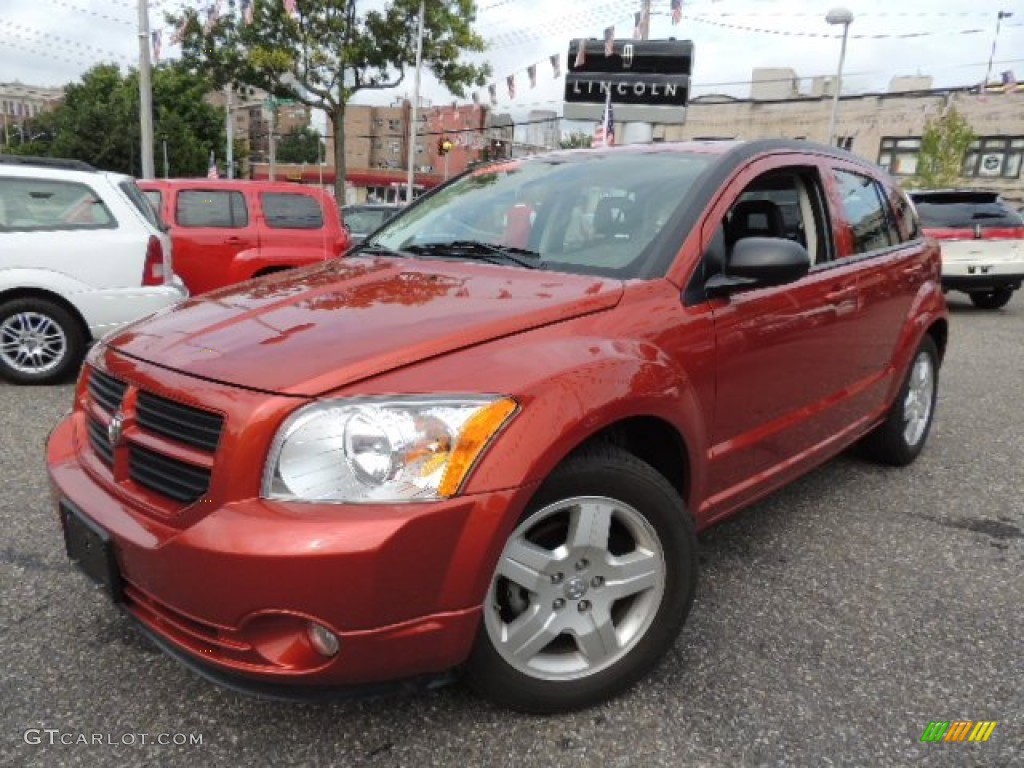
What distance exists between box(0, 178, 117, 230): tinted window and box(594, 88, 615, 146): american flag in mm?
10112

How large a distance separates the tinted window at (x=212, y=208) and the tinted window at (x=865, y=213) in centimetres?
646

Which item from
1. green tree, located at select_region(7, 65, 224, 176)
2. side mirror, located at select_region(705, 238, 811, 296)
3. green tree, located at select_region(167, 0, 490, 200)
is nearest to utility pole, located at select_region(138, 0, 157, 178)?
green tree, located at select_region(167, 0, 490, 200)

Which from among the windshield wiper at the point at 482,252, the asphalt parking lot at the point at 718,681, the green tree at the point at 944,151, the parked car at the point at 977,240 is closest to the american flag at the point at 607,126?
the parked car at the point at 977,240

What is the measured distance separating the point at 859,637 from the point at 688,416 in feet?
3.22

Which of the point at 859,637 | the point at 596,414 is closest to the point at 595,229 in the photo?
the point at 596,414

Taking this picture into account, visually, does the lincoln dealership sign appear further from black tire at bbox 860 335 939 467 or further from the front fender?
the front fender

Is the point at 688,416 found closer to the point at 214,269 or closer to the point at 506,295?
the point at 506,295

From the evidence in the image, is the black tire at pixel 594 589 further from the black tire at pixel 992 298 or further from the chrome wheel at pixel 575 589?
the black tire at pixel 992 298

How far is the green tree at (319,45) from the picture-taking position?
20.7m

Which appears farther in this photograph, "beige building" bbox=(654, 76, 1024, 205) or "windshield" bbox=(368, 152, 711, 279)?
"beige building" bbox=(654, 76, 1024, 205)

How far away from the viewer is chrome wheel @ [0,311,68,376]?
5.52 metres

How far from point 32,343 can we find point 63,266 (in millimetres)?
592

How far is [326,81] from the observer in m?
21.6

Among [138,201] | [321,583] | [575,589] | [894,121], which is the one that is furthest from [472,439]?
[894,121]
